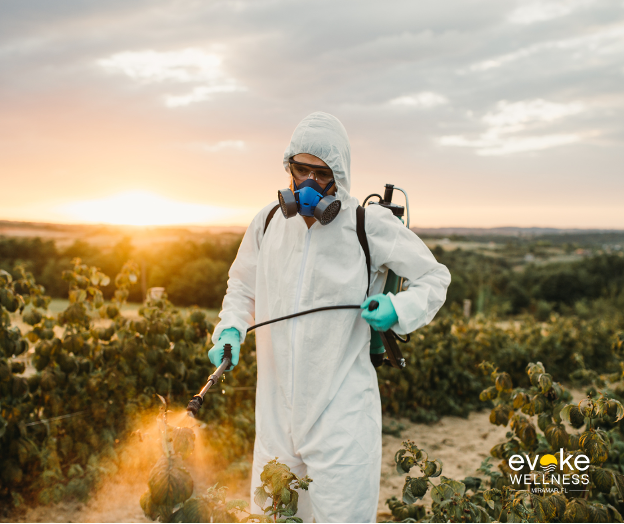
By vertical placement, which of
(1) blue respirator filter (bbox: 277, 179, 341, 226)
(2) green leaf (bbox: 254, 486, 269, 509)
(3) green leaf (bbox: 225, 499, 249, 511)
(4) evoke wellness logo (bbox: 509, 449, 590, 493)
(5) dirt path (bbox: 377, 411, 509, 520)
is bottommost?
(5) dirt path (bbox: 377, 411, 509, 520)

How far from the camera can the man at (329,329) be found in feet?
4.93

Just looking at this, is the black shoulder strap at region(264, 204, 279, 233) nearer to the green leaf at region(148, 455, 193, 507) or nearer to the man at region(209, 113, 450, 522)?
the man at region(209, 113, 450, 522)

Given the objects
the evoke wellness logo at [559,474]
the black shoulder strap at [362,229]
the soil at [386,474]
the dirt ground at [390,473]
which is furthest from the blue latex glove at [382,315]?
the dirt ground at [390,473]

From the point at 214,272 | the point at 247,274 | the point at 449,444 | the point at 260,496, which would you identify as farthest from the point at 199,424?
the point at 214,272

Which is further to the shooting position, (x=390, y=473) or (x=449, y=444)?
(x=449, y=444)

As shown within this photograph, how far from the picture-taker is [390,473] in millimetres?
3264

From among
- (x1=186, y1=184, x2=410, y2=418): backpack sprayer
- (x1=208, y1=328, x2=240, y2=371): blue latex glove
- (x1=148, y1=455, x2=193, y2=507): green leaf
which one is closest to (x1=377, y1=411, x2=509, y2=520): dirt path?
(x1=186, y1=184, x2=410, y2=418): backpack sprayer

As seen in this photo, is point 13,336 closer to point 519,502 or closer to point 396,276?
point 396,276

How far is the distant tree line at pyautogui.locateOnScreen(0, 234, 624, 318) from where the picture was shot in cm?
1092

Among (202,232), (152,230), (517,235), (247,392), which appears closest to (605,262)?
(517,235)

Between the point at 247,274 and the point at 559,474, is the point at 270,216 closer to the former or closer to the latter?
the point at 247,274

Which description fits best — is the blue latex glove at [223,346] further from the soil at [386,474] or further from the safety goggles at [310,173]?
the soil at [386,474]

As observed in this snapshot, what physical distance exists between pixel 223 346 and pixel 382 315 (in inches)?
25.1

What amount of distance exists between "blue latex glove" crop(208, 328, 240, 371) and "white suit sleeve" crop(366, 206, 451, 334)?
609 mm
